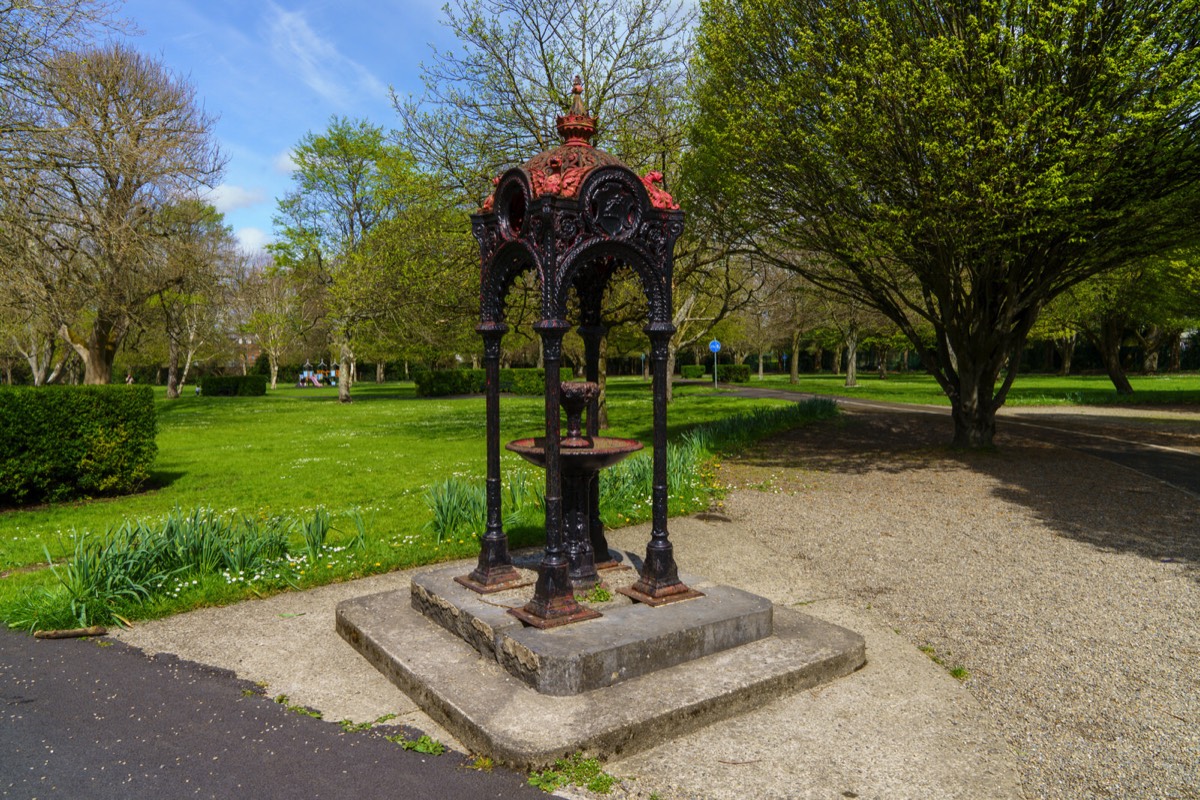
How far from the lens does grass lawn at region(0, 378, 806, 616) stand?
24.6ft

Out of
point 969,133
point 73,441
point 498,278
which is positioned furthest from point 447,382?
point 498,278

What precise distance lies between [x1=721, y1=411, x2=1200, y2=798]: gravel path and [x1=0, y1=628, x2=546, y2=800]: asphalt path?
3029mm

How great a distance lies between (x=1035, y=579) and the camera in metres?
6.93

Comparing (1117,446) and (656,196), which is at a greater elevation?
(656,196)

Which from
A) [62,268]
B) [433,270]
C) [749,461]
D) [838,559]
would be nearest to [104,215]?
[62,268]

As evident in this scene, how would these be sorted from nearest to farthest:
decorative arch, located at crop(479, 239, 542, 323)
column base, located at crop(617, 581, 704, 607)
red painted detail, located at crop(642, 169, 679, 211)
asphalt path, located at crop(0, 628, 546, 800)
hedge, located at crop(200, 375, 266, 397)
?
asphalt path, located at crop(0, 628, 546, 800) → column base, located at crop(617, 581, 704, 607) → red painted detail, located at crop(642, 169, 679, 211) → decorative arch, located at crop(479, 239, 542, 323) → hedge, located at crop(200, 375, 266, 397)

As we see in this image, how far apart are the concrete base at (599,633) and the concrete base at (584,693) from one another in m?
0.05

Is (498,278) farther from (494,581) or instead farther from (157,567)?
(157,567)

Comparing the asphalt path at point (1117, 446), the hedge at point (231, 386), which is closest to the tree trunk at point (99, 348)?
the hedge at point (231, 386)

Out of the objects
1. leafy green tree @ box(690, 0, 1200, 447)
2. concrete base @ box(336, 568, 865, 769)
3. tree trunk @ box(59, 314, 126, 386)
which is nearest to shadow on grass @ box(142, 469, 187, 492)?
concrete base @ box(336, 568, 865, 769)

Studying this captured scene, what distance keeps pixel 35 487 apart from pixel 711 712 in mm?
10965

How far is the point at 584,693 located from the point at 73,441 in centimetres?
1002

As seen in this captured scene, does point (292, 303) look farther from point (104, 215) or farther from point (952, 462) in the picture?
point (952, 462)

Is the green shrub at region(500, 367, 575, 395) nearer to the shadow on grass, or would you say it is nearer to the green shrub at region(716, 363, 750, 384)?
the green shrub at region(716, 363, 750, 384)
